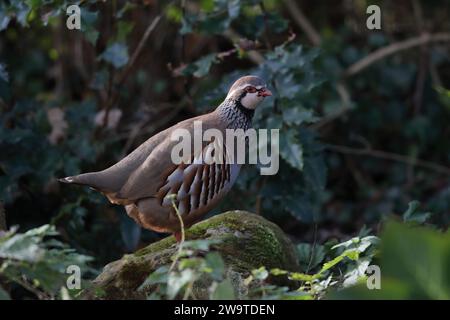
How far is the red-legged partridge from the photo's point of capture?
4332 millimetres

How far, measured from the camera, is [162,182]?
14.3ft

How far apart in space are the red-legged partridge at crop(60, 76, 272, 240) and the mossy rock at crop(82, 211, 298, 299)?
119mm

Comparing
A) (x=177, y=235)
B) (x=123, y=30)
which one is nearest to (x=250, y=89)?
(x=177, y=235)

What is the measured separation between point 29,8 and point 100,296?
8.22ft

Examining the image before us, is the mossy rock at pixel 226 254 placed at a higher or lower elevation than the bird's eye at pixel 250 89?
lower

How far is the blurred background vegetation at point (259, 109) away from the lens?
18.5 ft

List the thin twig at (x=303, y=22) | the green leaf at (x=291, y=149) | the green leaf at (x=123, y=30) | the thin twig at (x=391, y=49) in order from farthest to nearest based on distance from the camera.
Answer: the thin twig at (x=303, y=22) < the thin twig at (x=391, y=49) < the green leaf at (x=123, y=30) < the green leaf at (x=291, y=149)

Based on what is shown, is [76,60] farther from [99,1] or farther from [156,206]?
[156,206]

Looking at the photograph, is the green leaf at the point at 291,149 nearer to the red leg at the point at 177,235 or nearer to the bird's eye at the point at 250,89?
the bird's eye at the point at 250,89

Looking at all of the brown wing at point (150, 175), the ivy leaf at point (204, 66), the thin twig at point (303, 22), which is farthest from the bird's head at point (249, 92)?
the thin twig at point (303, 22)

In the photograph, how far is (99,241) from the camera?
5.96 meters

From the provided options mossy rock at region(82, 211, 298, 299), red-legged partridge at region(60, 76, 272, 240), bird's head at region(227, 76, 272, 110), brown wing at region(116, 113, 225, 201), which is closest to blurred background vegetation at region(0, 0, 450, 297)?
mossy rock at region(82, 211, 298, 299)

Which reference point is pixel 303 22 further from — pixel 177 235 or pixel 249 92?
pixel 177 235

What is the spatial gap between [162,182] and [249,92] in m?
0.88
